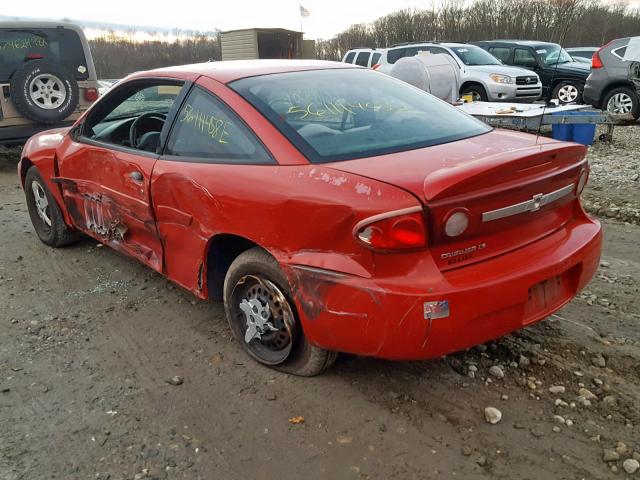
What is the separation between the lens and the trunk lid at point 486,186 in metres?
2.34

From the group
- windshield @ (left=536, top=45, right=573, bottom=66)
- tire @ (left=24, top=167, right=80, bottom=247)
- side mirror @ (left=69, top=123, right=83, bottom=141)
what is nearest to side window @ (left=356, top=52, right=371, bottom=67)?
windshield @ (left=536, top=45, right=573, bottom=66)

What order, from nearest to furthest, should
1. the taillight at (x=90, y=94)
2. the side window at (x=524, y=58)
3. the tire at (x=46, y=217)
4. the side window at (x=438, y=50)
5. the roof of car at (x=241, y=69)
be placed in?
the roof of car at (x=241, y=69) < the tire at (x=46, y=217) < the taillight at (x=90, y=94) < the side window at (x=438, y=50) < the side window at (x=524, y=58)

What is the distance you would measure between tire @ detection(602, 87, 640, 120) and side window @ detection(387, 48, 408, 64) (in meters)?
5.45

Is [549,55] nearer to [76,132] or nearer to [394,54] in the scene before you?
[394,54]

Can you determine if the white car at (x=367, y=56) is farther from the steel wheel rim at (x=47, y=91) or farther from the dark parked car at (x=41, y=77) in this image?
the steel wheel rim at (x=47, y=91)

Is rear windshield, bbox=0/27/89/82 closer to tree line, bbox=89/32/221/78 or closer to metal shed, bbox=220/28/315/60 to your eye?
metal shed, bbox=220/28/315/60

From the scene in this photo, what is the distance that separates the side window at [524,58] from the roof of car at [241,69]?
14123 millimetres

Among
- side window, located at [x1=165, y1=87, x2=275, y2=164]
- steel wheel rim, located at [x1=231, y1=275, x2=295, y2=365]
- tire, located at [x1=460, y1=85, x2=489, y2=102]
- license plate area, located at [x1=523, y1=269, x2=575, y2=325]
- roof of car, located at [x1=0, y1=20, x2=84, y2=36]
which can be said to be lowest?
steel wheel rim, located at [x1=231, y1=275, x2=295, y2=365]

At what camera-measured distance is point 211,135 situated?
3123mm

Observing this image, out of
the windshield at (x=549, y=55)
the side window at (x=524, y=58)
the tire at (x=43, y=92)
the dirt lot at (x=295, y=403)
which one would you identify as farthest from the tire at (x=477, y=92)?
the dirt lot at (x=295, y=403)

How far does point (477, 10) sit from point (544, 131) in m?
30.8

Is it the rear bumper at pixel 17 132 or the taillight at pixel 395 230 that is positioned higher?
the taillight at pixel 395 230

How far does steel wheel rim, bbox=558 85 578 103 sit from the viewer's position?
14516 mm

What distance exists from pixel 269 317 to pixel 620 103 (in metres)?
10.9
